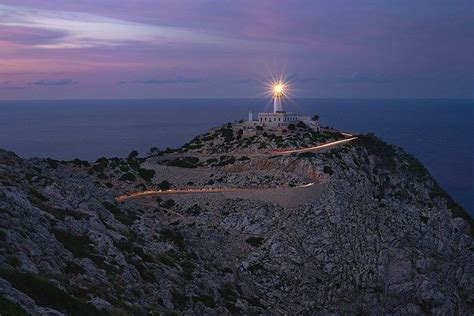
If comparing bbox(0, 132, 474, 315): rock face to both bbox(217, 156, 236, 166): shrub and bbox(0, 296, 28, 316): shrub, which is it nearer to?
bbox(0, 296, 28, 316): shrub

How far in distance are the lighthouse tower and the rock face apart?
31.8 metres

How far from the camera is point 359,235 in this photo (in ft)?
157

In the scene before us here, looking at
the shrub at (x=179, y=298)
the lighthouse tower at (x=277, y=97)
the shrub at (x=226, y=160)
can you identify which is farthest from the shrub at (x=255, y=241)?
the lighthouse tower at (x=277, y=97)

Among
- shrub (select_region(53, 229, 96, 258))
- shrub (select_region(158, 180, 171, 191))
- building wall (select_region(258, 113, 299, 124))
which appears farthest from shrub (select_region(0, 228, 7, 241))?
building wall (select_region(258, 113, 299, 124))

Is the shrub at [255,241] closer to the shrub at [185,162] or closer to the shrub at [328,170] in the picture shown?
the shrub at [328,170]

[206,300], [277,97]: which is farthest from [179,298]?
[277,97]

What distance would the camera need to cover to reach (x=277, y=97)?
3893 inches

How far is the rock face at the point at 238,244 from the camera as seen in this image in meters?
22.7

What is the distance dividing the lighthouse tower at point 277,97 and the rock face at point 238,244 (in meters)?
31.8

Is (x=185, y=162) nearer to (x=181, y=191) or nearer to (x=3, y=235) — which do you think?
(x=181, y=191)

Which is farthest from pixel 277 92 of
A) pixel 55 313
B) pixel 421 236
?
pixel 55 313

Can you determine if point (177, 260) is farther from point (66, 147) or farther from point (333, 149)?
point (66, 147)

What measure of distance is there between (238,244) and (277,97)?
193 feet

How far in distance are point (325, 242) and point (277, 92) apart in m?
59.1
